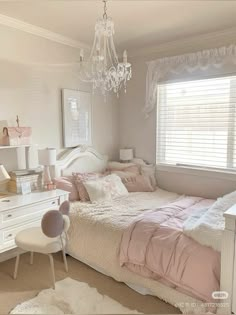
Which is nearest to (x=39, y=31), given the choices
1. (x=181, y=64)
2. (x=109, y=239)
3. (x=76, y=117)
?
(x=76, y=117)

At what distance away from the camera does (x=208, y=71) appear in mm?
3062

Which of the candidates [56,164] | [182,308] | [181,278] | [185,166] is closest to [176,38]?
[185,166]

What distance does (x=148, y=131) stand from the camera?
3711 mm

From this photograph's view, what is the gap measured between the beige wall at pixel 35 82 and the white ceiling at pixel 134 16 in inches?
9.0

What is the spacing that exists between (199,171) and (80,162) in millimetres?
1591

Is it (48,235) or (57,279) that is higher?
(48,235)

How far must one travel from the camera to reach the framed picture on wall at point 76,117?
10.5 feet

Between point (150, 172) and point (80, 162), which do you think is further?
point (150, 172)

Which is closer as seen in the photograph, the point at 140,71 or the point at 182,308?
the point at 182,308

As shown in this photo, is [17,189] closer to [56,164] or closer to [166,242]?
[56,164]

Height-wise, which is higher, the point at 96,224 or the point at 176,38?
the point at 176,38

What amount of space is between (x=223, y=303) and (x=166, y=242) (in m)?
0.54

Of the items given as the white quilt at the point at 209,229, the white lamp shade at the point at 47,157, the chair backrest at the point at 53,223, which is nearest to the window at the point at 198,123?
the white quilt at the point at 209,229

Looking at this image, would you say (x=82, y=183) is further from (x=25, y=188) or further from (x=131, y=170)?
(x=131, y=170)
